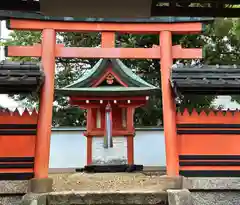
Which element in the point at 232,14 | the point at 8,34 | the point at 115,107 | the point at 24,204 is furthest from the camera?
the point at 8,34

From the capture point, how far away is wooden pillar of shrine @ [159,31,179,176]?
6.44 m

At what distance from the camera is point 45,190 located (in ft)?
20.1

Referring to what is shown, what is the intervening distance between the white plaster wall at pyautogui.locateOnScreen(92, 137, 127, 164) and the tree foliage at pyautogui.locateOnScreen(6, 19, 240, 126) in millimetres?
4654

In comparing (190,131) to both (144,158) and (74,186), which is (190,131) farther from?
(144,158)

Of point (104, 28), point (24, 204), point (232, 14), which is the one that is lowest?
point (24, 204)

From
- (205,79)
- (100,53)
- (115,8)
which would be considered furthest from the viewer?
(100,53)

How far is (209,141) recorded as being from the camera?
6.49 metres

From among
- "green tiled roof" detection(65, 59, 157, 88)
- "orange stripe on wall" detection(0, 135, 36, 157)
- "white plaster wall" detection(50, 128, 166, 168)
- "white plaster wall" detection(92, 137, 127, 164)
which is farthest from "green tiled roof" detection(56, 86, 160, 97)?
"orange stripe on wall" detection(0, 135, 36, 157)

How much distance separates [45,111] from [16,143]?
75cm

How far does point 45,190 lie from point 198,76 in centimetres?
336

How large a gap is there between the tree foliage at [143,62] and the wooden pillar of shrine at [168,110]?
8.42 metres

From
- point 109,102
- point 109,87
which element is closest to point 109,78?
point 109,87

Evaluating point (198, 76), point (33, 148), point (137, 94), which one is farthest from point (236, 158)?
point (137, 94)

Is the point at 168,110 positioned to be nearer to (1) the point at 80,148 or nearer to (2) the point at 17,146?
(2) the point at 17,146
